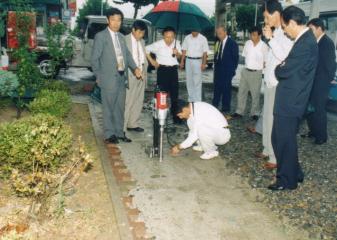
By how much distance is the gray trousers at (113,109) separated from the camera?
250 inches

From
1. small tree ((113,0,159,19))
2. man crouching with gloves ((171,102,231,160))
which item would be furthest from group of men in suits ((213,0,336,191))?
small tree ((113,0,159,19))

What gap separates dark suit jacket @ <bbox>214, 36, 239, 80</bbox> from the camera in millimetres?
8789

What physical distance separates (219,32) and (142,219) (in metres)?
5.71

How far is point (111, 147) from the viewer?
6.34 meters

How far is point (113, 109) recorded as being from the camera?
648 centimetres

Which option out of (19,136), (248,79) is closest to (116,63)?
(19,136)

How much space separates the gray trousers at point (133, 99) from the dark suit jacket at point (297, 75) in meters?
3.11

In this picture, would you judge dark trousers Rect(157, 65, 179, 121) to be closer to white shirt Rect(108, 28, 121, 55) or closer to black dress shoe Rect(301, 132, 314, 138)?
white shirt Rect(108, 28, 121, 55)

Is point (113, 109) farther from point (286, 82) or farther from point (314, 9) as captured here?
point (314, 9)

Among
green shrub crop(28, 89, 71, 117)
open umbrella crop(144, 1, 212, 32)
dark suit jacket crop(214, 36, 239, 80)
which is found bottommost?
green shrub crop(28, 89, 71, 117)

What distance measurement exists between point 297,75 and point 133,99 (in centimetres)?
339

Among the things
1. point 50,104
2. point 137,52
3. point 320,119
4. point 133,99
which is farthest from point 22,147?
point 320,119

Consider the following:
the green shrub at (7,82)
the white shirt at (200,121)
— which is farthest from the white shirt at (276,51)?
the green shrub at (7,82)

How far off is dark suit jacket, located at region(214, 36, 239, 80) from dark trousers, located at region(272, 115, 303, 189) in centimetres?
427
